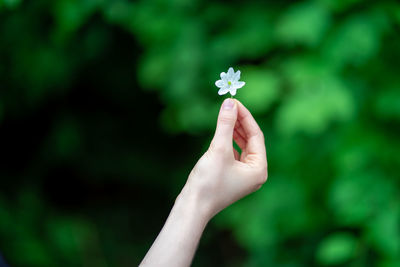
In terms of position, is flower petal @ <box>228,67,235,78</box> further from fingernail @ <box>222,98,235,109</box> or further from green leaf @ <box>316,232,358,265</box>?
green leaf @ <box>316,232,358,265</box>

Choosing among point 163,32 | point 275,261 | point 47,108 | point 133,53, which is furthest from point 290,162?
point 47,108

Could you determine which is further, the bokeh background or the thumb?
the bokeh background

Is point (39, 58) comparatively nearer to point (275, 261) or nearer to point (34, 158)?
point (34, 158)

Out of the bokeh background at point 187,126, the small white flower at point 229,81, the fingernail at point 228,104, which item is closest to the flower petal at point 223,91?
the small white flower at point 229,81

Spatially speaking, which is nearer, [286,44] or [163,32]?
[286,44]

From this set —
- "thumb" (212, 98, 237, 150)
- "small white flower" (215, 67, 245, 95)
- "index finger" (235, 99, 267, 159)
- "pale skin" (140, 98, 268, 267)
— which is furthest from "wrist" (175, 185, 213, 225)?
"small white flower" (215, 67, 245, 95)

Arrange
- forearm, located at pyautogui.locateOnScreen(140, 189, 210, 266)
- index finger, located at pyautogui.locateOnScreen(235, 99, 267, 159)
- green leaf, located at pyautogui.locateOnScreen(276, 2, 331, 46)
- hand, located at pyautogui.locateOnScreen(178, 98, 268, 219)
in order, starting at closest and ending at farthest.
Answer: forearm, located at pyautogui.locateOnScreen(140, 189, 210, 266), hand, located at pyautogui.locateOnScreen(178, 98, 268, 219), index finger, located at pyautogui.locateOnScreen(235, 99, 267, 159), green leaf, located at pyautogui.locateOnScreen(276, 2, 331, 46)

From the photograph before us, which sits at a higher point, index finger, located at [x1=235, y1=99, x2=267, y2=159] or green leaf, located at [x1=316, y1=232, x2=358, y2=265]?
green leaf, located at [x1=316, y1=232, x2=358, y2=265]
